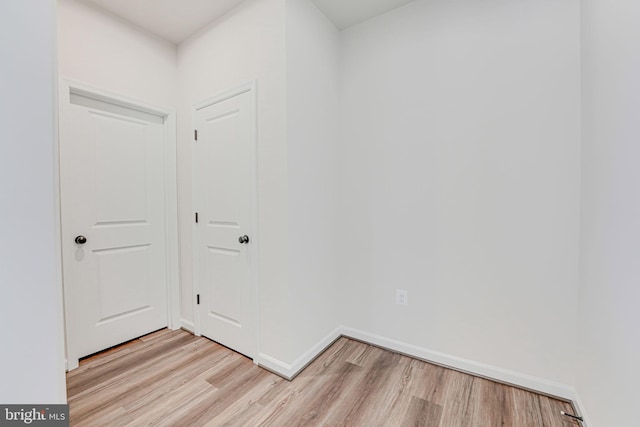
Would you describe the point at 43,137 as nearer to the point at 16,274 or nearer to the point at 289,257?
the point at 16,274

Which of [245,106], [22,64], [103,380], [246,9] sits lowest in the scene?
[103,380]

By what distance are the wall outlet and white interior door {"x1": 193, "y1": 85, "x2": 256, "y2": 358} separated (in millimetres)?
1128

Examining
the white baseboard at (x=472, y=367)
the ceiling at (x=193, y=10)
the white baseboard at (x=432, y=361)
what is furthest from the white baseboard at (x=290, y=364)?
the ceiling at (x=193, y=10)

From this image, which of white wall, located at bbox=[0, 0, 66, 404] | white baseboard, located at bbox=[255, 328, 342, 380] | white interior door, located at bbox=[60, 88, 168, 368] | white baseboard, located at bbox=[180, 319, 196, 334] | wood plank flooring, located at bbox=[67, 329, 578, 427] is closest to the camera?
white wall, located at bbox=[0, 0, 66, 404]

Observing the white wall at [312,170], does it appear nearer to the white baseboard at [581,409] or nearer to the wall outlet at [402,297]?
the wall outlet at [402,297]

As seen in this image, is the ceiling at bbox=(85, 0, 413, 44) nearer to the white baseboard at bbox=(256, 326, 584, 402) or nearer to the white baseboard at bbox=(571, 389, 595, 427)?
the white baseboard at bbox=(256, 326, 584, 402)

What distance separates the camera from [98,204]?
207cm

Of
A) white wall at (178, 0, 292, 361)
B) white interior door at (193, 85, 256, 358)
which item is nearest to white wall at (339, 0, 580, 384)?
white wall at (178, 0, 292, 361)

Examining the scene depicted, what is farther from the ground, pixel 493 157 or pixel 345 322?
pixel 493 157

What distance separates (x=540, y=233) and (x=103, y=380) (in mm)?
2932

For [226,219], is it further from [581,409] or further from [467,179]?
[581,409]

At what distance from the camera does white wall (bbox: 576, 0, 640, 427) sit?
0.99 metres

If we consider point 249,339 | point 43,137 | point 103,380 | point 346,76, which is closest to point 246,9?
point 346,76

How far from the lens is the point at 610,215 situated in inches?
45.5
